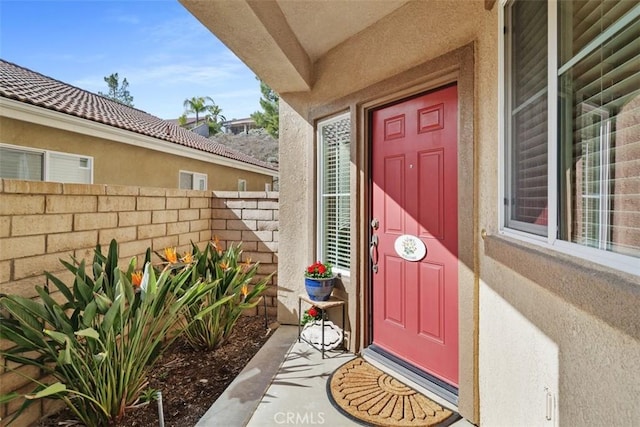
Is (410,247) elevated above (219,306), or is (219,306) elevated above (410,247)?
(410,247)

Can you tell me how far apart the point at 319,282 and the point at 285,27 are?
249cm

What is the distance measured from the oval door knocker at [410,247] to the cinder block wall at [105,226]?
195 cm

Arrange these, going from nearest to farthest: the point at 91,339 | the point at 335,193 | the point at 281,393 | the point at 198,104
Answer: the point at 91,339 → the point at 281,393 → the point at 335,193 → the point at 198,104

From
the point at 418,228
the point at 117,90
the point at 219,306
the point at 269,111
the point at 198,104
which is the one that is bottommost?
the point at 219,306

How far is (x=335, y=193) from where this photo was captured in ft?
12.2

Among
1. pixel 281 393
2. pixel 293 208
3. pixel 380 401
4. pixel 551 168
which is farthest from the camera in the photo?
pixel 293 208

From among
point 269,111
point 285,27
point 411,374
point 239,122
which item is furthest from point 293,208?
point 239,122

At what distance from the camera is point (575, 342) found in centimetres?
105

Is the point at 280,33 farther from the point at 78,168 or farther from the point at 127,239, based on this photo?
the point at 78,168

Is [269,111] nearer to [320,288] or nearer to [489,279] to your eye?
[320,288]

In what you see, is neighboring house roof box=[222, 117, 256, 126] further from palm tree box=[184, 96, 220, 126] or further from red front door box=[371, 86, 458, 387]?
red front door box=[371, 86, 458, 387]

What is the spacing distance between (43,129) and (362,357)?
19.3 feet

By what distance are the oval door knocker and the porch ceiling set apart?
2.00 m

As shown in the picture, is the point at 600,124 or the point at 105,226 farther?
the point at 105,226
